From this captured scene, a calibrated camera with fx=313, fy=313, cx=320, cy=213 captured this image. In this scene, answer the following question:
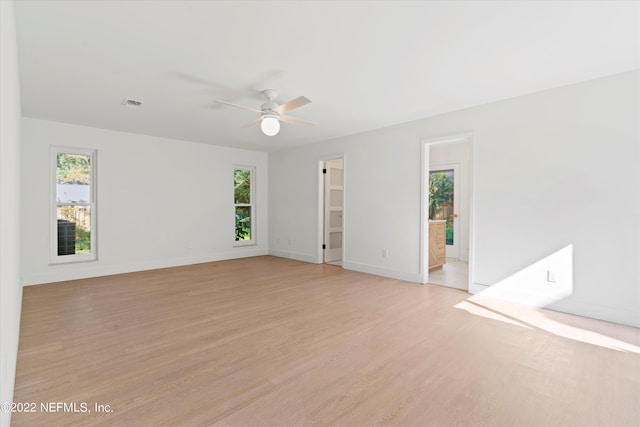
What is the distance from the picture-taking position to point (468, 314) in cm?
334

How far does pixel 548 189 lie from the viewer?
Answer: 3.47 meters

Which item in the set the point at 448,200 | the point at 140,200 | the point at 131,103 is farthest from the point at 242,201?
the point at 448,200

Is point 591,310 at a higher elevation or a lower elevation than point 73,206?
lower

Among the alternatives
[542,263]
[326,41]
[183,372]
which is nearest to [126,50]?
[326,41]

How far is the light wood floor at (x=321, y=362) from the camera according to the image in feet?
5.75

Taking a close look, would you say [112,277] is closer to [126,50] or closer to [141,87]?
[141,87]

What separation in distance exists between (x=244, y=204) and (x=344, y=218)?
104 inches

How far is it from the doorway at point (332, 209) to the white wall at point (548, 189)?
1.51m

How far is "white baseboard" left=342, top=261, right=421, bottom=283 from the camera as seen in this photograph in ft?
15.6

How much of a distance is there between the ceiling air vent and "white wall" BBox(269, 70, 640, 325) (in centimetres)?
353

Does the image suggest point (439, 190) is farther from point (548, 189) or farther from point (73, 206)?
point (73, 206)

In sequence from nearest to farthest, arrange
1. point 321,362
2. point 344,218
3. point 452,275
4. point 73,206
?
point 321,362, point 73,206, point 452,275, point 344,218

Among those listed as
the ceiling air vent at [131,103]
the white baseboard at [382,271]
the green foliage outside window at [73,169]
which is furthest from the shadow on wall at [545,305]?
the green foliage outside window at [73,169]

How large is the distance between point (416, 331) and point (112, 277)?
4.80 meters
